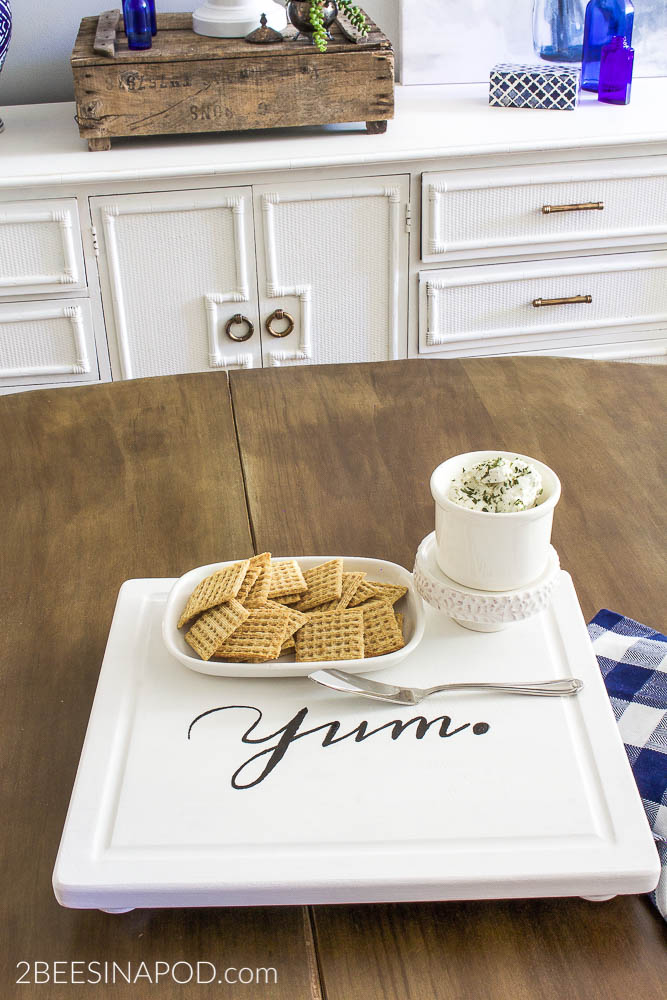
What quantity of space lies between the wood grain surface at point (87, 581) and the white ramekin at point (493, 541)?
27 cm

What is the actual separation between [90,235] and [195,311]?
0.28 meters

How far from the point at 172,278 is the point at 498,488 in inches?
60.6

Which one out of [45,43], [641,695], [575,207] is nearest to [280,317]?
[575,207]

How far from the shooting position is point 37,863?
638 mm

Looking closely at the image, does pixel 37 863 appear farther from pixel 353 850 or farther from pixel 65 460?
pixel 65 460

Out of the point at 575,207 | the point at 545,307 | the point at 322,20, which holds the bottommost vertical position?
the point at 545,307

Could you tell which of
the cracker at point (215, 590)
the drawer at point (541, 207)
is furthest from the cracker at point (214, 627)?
the drawer at point (541, 207)

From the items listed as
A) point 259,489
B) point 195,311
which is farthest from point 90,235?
point 259,489

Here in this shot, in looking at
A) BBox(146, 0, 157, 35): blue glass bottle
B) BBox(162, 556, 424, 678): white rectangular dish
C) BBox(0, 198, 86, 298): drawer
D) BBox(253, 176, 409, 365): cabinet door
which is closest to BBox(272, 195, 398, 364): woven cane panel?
BBox(253, 176, 409, 365): cabinet door

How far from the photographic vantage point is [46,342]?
7.02 feet

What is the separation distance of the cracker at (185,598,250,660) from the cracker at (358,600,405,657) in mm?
95

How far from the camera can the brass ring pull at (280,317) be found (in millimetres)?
2193

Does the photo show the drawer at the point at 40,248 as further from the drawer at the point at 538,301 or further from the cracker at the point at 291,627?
the cracker at the point at 291,627

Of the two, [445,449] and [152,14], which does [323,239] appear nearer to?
[152,14]
